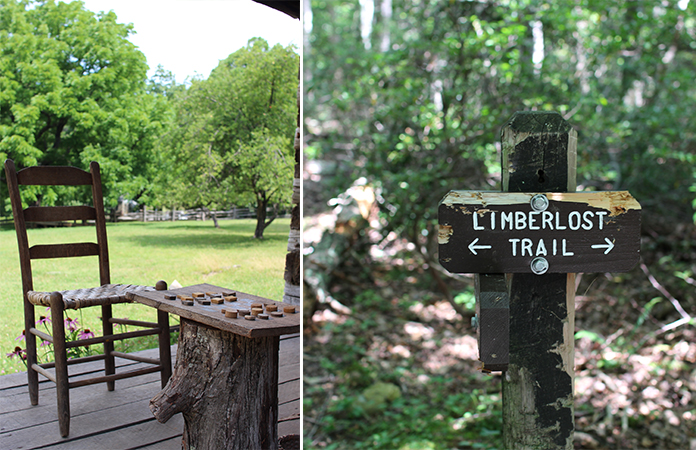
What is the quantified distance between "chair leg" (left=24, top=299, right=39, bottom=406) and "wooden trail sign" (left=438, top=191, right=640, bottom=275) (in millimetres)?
2014

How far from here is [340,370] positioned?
3.41 metres

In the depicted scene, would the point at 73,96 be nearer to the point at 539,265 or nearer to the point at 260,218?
the point at 260,218

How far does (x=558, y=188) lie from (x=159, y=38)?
3393mm

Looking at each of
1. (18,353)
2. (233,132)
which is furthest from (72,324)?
(233,132)

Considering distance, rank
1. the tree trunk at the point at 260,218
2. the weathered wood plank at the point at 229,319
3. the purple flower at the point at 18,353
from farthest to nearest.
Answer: the tree trunk at the point at 260,218, the purple flower at the point at 18,353, the weathered wood plank at the point at 229,319

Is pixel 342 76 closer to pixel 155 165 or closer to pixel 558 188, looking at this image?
pixel 155 165

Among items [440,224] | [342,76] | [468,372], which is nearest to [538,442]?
[440,224]

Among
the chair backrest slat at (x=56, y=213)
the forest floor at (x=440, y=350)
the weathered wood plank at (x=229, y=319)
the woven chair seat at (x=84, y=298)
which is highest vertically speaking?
the chair backrest slat at (x=56, y=213)

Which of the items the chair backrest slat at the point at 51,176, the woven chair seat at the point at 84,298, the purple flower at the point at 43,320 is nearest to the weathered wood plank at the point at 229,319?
the woven chair seat at the point at 84,298

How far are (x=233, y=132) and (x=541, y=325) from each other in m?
3.21

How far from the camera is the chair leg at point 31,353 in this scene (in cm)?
233

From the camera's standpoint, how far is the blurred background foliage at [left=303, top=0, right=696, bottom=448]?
3910 millimetres

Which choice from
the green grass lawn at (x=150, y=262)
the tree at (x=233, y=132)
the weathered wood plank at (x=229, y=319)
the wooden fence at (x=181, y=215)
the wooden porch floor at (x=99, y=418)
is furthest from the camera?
the tree at (x=233, y=132)

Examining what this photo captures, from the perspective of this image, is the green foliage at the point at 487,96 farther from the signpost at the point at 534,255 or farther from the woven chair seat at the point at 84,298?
the signpost at the point at 534,255
